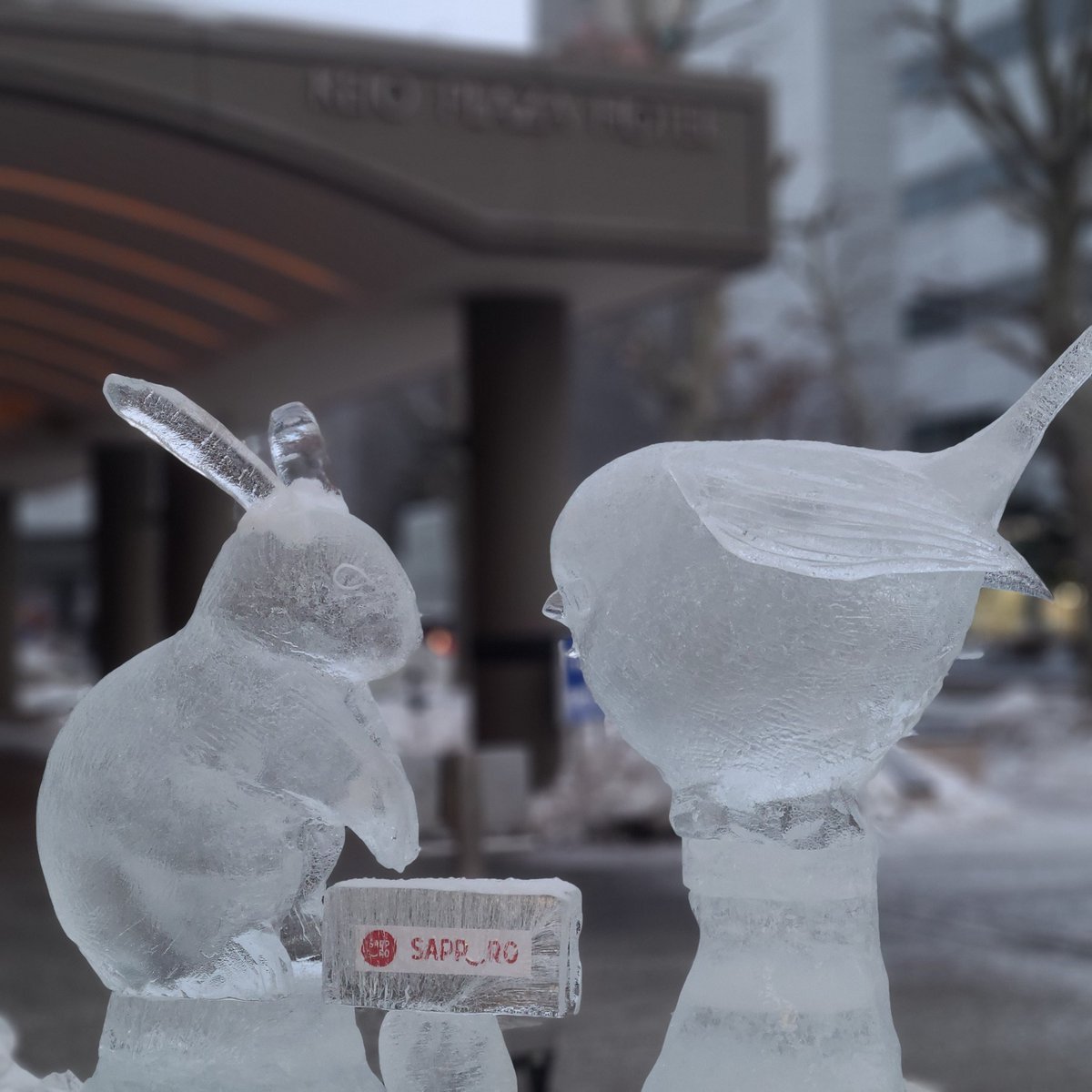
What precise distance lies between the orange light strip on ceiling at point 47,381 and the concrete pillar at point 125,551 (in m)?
2.02

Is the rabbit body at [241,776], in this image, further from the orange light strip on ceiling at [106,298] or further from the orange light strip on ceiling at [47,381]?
the orange light strip on ceiling at [47,381]

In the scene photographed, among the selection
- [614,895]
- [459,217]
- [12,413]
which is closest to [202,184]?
[459,217]

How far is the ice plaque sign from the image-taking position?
143 centimetres

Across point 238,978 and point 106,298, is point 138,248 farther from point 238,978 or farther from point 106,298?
point 238,978

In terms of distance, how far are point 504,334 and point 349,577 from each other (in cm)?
731

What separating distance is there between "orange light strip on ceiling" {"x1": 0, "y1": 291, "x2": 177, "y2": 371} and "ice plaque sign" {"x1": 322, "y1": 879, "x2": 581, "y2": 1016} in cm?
919

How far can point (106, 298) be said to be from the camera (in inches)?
381

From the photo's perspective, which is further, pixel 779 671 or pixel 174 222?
pixel 174 222

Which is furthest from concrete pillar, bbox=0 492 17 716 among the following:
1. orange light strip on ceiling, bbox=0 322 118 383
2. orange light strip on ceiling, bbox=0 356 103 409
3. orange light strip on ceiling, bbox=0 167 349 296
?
orange light strip on ceiling, bbox=0 167 349 296

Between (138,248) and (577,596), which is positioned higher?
(138,248)

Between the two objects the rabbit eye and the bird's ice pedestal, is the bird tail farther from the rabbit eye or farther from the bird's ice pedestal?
the rabbit eye

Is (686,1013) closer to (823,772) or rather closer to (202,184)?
(823,772)

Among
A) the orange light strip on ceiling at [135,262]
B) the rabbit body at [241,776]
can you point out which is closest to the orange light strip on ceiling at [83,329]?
Answer: the orange light strip on ceiling at [135,262]

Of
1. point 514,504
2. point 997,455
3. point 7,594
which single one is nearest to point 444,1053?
point 997,455
